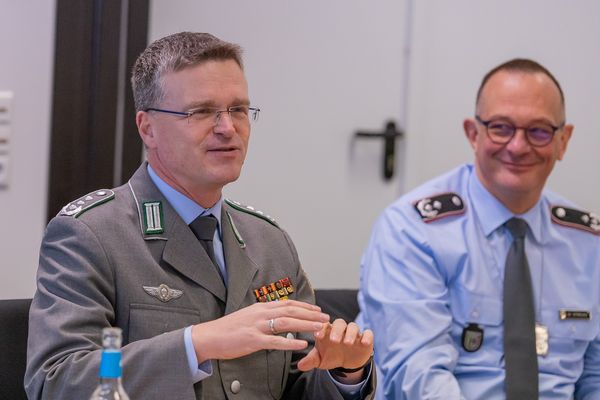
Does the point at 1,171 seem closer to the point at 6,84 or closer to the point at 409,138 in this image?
the point at 6,84

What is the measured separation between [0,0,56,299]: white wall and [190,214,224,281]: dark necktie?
1380 mm

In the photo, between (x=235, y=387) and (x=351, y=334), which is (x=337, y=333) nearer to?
(x=351, y=334)

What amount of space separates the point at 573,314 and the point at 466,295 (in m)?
0.32

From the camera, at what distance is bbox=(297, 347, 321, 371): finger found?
1.75 metres

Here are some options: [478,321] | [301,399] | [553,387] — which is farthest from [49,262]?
[553,387]

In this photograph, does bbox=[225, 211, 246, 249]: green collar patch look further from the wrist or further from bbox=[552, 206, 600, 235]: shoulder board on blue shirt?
bbox=[552, 206, 600, 235]: shoulder board on blue shirt

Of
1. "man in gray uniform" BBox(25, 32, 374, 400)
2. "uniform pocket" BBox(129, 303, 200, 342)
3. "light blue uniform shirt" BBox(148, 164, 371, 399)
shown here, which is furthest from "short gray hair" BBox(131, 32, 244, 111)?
"uniform pocket" BBox(129, 303, 200, 342)

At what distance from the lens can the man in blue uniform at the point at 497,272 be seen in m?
2.49

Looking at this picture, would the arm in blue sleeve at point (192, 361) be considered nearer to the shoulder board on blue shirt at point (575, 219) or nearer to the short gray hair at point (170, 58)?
the short gray hair at point (170, 58)

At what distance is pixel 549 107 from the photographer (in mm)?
2633

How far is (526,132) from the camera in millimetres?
2625

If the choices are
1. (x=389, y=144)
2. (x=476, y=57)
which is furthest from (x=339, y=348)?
(x=476, y=57)

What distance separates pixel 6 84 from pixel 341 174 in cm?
130

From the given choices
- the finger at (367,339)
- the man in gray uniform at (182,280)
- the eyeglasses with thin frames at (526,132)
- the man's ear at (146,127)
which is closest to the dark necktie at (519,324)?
the eyeglasses with thin frames at (526,132)
